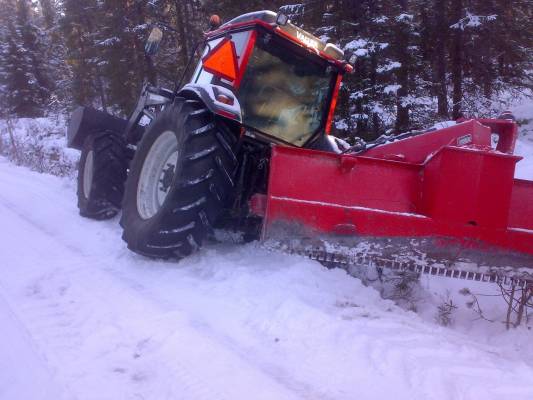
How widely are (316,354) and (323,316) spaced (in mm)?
387

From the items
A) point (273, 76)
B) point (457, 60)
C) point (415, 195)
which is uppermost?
point (457, 60)

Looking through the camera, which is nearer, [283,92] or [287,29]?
[287,29]

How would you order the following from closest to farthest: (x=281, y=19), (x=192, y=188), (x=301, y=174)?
(x=301, y=174)
(x=192, y=188)
(x=281, y=19)

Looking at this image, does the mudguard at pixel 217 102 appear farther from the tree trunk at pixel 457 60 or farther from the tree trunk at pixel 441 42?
the tree trunk at pixel 457 60

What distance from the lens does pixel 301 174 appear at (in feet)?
10.3

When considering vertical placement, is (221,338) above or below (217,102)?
below

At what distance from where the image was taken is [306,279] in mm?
3379

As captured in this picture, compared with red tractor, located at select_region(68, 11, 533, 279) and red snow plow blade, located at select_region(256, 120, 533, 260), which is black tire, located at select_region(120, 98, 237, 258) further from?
red snow plow blade, located at select_region(256, 120, 533, 260)

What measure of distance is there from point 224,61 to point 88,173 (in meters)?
2.96

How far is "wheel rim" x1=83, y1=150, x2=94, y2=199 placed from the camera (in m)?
5.77

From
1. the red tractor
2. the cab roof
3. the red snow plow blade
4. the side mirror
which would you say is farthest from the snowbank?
the red snow plow blade

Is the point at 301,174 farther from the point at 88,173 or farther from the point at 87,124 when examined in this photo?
the point at 87,124

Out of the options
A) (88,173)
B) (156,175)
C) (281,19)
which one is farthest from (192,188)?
(88,173)

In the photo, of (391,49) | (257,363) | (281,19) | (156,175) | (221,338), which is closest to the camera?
(257,363)
